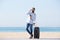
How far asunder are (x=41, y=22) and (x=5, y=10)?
7.69ft

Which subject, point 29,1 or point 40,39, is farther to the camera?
point 29,1

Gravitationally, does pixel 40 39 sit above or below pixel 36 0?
below

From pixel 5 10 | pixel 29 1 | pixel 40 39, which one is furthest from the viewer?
pixel 5 10

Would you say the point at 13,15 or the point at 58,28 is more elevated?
the point at 13,15

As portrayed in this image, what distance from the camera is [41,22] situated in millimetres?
12188

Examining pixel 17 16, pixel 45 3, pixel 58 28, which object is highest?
pixel 45 3

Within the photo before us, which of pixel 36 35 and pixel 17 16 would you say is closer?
pixel 36 35

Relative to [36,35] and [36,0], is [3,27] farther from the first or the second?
[36,35]

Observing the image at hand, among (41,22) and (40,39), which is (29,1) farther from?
(40,39)

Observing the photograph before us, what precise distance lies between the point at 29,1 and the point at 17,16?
59.7 inches

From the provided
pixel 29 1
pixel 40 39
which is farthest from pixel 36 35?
pixel 29 1

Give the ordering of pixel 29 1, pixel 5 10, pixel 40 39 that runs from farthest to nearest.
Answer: pixel 5 10 → pixel 29 1 → pixel 40 39

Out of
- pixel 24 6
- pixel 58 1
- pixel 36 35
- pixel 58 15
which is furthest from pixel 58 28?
pixel 36 35

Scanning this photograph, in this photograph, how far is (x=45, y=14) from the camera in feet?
41.0
